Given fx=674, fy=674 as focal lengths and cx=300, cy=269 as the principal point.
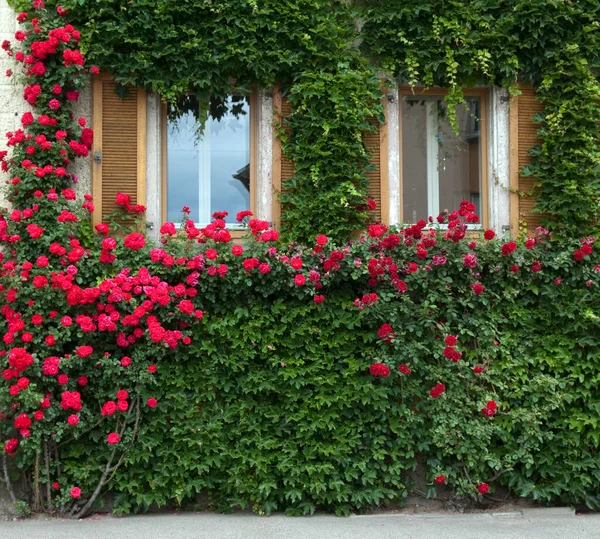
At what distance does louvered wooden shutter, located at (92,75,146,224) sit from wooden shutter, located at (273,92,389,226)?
119 cm

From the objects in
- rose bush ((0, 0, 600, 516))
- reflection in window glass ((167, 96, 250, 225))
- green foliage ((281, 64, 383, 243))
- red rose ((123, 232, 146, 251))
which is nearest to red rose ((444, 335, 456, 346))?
rose bush ((0, 0, 600, 516))

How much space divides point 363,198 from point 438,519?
2.80 meters

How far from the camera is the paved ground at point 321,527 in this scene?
510 cm

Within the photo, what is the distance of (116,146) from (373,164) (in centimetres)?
233

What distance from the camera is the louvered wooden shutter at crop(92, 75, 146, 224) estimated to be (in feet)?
19.6

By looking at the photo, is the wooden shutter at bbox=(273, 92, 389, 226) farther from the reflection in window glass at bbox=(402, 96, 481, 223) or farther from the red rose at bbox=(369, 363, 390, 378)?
the red rose at bbox=(369, 363, 390, 378)

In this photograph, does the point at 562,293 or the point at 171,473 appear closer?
the point at 171,473

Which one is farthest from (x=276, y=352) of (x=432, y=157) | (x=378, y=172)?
(x=432, y=157)

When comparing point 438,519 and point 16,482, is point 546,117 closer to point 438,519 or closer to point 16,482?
point 438,519

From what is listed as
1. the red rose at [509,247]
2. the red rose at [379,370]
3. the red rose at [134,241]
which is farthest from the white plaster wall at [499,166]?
the red rose at [134,241]

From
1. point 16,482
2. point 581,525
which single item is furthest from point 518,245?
point 16,482

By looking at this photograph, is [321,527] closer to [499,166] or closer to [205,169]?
[205,169]

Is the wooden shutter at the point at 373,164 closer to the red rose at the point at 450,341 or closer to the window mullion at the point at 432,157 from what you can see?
the window mullion at the point at 432,157

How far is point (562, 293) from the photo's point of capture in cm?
595
